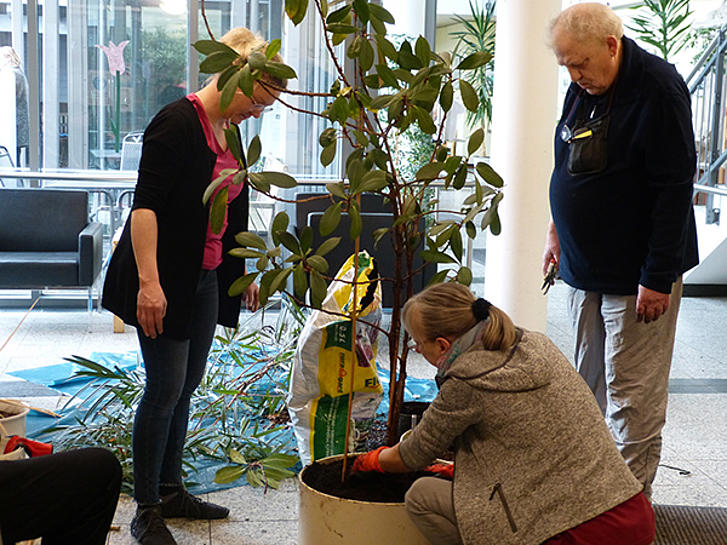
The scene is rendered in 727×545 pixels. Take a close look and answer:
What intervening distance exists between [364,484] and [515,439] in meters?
0.49

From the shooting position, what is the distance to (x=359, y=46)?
6.41 feet

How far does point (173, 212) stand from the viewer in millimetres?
2346

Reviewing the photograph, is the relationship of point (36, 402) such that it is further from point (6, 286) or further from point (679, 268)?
point (679, 268)

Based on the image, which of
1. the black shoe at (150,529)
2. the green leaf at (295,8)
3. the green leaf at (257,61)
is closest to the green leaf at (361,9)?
the green leaf at (295,8)

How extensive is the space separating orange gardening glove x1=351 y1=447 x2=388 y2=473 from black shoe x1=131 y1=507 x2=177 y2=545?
0.66m

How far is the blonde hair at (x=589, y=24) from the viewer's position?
2.40 meters

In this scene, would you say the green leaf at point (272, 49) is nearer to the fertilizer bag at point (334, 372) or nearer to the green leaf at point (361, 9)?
the green leaf at point (361, 9)

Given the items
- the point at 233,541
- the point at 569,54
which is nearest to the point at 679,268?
the point at 569,54

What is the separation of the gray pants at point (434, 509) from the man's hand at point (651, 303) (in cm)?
82

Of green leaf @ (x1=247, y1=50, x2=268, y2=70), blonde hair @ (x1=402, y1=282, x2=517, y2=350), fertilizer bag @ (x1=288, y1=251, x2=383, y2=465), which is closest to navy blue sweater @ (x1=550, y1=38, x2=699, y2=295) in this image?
fertilizer bag @ (x1=288, y1=251, x2=383, y2=465)

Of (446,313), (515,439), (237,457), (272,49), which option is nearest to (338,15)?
(272,49)

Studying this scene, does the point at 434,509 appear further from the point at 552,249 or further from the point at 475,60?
the point at 552,249

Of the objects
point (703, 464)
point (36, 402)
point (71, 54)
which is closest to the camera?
point (703, 464)

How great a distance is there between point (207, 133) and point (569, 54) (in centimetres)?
98
